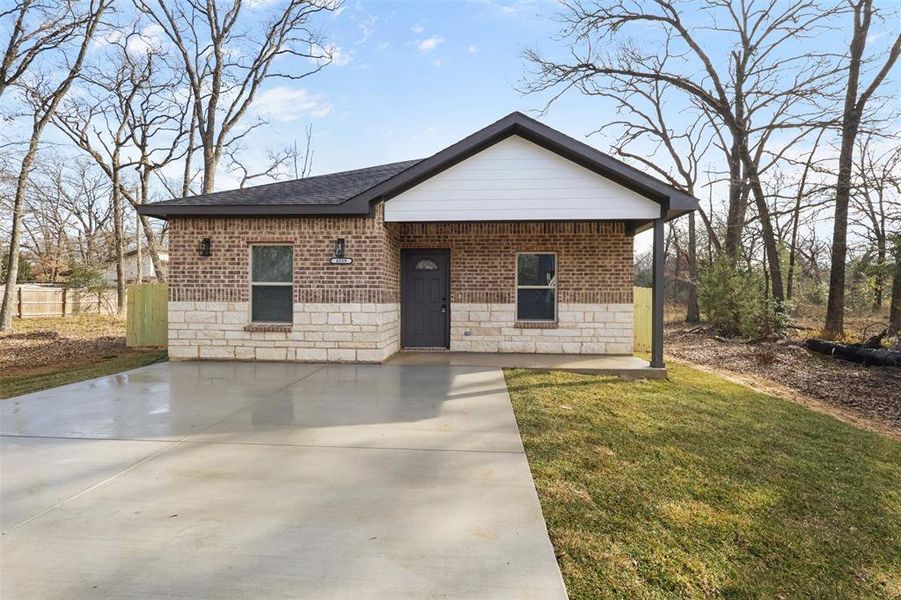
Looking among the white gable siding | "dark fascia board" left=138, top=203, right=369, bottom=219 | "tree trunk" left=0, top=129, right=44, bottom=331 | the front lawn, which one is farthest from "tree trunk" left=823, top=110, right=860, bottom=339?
"tree trunk" left=0, top=129, right=44, bottom=331

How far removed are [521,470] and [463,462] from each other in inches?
18.6

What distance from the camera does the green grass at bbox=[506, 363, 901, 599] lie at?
2320mm

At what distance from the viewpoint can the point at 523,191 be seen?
7918 millimetres

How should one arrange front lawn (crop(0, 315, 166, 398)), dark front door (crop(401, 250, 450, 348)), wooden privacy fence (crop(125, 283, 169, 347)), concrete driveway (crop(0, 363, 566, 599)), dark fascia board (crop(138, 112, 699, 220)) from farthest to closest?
wooden privacy fence (crop(125, 283, 169, 347)) → dark front door (crop(401, 250, 450, 348)) → dark fascia board (crop(138, 112, 699, 220)) → front lawn (crop(0, 315, 166, 398)) → concrete driveway (crop(0, 363, 566, 599))

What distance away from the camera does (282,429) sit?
4.50 metres

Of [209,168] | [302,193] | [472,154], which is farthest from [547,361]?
[209,168]

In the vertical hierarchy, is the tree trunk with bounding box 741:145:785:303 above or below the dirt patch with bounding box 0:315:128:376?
above

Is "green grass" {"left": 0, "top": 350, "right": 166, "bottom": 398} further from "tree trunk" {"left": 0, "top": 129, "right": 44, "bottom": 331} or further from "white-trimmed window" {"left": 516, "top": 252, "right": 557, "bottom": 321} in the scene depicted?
"tree trunk" {"left": 0, "top": 129, "right": 44, "bottom": 331}

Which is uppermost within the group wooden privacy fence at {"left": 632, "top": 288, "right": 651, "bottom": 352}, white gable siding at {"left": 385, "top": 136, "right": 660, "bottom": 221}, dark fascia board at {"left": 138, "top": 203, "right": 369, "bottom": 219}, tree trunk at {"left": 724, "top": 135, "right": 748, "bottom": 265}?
tree trunk at {"left": 724, "top": 135, "right": 748, "bottom": 265}

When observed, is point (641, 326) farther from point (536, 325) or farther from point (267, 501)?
point (267, 501)

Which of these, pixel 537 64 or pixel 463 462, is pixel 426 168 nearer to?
pixel 463 462

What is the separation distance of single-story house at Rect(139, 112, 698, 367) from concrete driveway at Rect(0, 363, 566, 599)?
300 cm

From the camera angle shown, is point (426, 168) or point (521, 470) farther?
point (426, 168)

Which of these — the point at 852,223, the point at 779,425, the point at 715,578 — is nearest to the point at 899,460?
the point at 779,425
